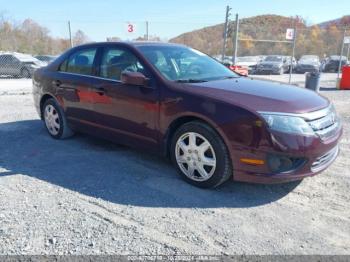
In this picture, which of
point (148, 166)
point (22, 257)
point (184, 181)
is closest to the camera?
point (22, 257)

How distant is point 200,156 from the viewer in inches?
149

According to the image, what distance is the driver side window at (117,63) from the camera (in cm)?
443

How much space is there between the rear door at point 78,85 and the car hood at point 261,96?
1712 millimetres

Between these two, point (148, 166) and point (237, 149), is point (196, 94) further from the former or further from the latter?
point (148, 166)

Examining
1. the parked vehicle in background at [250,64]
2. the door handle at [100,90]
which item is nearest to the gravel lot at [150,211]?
the door handle at [100,90]

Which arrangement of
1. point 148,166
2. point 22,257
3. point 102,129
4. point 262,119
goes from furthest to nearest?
point 102,129, point 148,166, point 262,119, point 22,257

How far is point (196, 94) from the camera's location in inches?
147

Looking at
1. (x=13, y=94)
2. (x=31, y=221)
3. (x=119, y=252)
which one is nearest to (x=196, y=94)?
(x=119, y=252)

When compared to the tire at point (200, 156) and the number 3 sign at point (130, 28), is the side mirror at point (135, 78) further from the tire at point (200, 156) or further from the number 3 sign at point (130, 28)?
the number 3 sign at point (130, 28)

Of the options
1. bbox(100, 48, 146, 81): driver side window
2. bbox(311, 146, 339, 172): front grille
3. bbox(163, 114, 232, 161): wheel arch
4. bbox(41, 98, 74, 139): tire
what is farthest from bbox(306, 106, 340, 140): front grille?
bbox(41, 98, 74, 139): tire

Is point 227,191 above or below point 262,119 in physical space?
below

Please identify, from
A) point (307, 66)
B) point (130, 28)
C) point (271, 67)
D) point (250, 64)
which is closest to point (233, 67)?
point (130, 28)

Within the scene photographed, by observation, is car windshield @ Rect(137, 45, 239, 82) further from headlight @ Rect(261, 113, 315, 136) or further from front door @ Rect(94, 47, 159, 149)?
headlight @ Rect(261, 113, 315, 136)

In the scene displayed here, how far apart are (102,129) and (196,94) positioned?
5.72 feet
